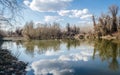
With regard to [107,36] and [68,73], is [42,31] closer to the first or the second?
[107,36]

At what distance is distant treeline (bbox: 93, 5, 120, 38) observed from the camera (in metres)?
61.2

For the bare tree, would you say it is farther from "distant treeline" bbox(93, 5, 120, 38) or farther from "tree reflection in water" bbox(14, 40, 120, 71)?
"tree reflection in water" bbox(14, 40, 120, 71)

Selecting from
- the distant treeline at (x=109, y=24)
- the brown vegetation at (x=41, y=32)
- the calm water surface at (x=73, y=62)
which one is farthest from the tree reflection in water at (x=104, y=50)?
the brown vegetation at (x=41, y=32)

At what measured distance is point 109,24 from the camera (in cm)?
6241

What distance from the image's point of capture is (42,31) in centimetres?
9025

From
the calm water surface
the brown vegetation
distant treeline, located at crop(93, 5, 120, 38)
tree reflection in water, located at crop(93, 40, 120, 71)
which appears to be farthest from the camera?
the brown vegetation

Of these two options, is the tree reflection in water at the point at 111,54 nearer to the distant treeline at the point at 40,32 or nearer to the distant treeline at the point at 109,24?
the distant treeline at the point at 109,24

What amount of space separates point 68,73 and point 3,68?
3.41 meters

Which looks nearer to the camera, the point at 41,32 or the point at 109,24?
the point at 109,24

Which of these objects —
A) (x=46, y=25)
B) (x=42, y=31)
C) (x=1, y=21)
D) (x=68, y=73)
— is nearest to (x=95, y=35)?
(x=42, y=31)

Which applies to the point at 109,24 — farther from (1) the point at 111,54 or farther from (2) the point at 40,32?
(1) the point at 111,54

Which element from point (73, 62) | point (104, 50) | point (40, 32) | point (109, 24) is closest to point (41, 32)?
point (40, 32)

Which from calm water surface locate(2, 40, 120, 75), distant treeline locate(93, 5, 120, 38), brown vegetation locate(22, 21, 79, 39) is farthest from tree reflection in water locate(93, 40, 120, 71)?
brown vegetation locate(22, 21, 79, 39)

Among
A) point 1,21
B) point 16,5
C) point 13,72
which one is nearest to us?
point 16,5
